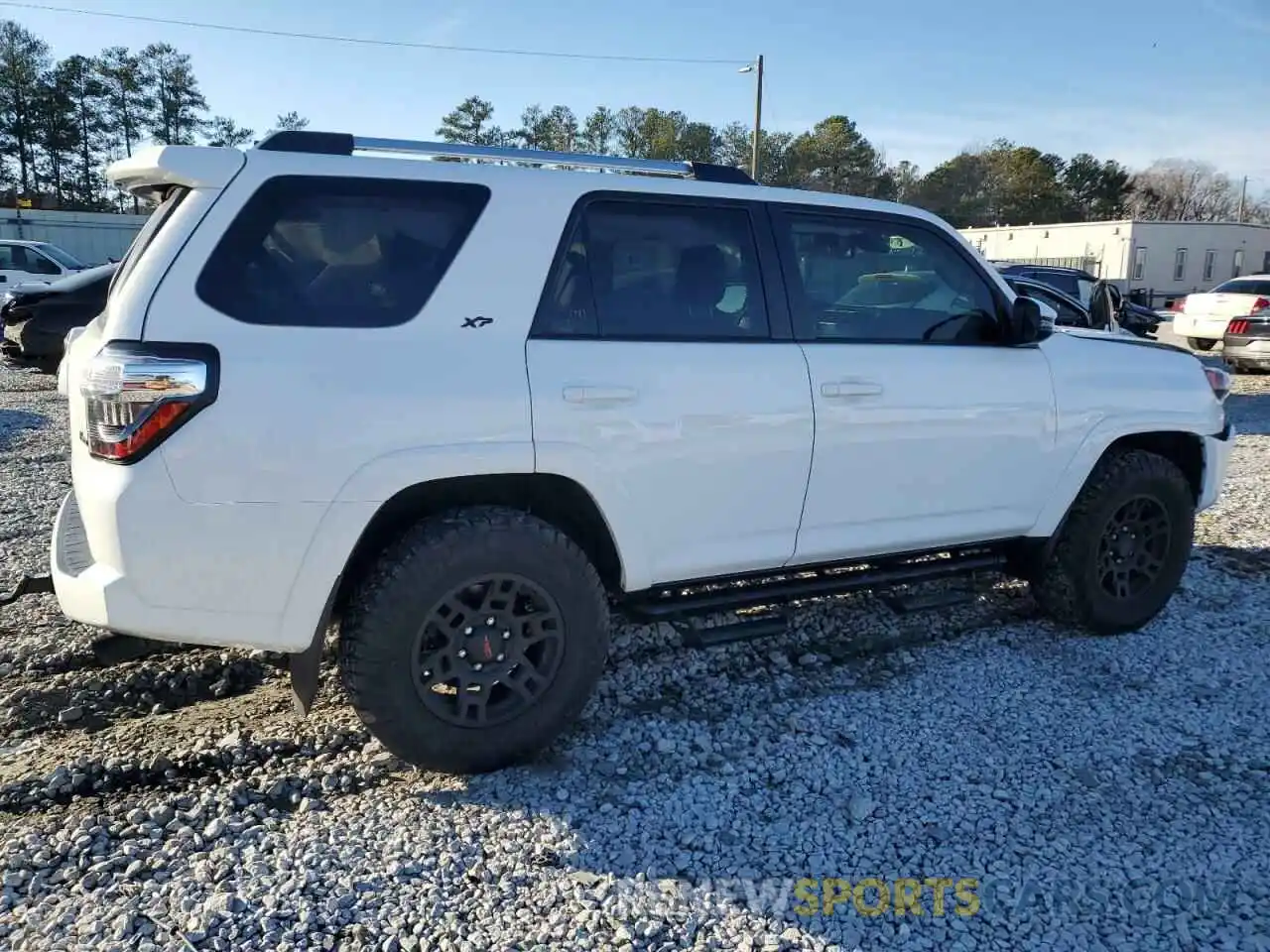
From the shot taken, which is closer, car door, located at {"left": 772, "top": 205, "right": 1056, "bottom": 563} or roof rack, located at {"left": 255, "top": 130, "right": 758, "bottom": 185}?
roof rack, located at {"left": 255, "top": 130, "right": 758, "bottom": 185}

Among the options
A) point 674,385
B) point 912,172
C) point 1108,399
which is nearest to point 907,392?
point 674,385

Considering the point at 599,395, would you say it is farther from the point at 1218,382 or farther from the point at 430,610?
the point at 1218,382

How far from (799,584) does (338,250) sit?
2150mm

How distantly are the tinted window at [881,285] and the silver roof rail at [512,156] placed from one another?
0.53 metres

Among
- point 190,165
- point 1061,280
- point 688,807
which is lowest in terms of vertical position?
point 688,807

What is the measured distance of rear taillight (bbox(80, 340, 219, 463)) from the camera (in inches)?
104

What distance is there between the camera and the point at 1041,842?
9.64ft

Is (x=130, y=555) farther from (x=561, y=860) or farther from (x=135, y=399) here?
(x=561, y=860)

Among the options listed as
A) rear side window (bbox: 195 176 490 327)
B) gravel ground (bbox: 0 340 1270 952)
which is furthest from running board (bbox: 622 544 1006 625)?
rear side window (bbox: 195 176 490 327)

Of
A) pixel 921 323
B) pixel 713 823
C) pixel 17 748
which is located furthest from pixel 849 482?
pixel 17 748

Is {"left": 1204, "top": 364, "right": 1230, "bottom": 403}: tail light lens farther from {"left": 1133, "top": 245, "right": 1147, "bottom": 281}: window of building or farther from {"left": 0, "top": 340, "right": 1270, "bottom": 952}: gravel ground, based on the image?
{"left": 1133, "top": 245, "right": 1147, "bottom": 281}: window of building

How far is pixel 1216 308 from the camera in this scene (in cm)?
1802

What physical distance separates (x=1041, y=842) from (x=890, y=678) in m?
1.21

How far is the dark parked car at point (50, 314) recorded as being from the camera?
9.75 metres
